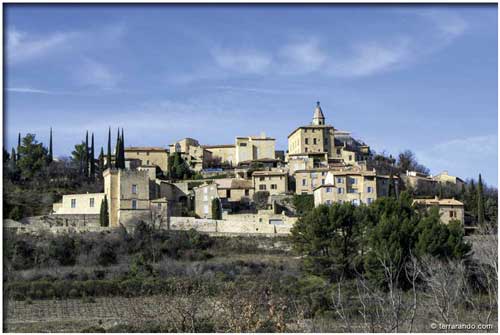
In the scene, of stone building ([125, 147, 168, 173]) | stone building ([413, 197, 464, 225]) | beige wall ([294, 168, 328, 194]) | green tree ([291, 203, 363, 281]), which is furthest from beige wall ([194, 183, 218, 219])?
stone building ([125, 147, 168, 173])

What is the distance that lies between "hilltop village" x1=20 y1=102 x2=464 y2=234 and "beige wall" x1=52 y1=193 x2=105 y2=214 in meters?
0.05

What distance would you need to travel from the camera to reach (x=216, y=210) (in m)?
50.8

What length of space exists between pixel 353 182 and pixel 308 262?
13180 mm

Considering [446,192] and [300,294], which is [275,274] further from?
[446,192]

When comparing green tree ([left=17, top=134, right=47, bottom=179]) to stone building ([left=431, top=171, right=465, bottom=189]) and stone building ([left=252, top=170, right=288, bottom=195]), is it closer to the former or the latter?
stone building ([left=252, top=170, right=288, bottom=195])

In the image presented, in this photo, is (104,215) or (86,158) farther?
(86,158)

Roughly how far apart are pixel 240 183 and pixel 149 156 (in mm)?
10786

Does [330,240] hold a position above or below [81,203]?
below

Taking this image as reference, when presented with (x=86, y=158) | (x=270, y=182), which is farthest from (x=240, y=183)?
(x=86, y=158)

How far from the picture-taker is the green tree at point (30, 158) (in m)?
57.5

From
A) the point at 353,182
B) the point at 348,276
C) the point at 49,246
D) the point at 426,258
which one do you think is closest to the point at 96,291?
the point at 49,246

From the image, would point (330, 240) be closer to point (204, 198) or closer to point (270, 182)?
point (204, 198)

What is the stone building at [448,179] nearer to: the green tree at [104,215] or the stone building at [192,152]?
the stone building at [192,152]

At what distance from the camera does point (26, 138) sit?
2288 inches
